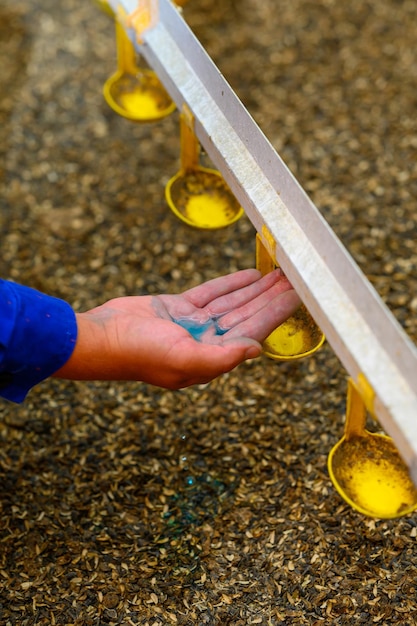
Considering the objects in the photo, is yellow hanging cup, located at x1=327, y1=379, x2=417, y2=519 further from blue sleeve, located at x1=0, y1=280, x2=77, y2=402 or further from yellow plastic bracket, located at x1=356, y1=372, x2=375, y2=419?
blue sleeve, located at x1=0, y1=280, x2=77, y2=402

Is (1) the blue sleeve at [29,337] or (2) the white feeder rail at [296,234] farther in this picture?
(1) the blue sleeve at [29,337]

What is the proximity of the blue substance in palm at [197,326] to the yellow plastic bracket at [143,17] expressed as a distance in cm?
72

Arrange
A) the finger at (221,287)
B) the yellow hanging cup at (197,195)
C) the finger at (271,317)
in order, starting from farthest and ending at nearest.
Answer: the yellow hanging cup at (197,195) → the finger at (221,287) → the finger at (271,317)

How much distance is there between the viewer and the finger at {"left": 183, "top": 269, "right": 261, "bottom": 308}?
5.06 feet

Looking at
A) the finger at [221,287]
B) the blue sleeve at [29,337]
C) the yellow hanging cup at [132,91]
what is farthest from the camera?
the yellow hanging cup at [132,91]

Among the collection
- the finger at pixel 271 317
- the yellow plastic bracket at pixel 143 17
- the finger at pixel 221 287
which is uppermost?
the yellow plastic bracket at pixel 143 17

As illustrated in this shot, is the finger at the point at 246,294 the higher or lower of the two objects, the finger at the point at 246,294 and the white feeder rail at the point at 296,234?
the lower

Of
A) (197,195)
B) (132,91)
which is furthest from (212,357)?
(132,91)

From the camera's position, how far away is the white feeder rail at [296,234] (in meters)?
1.14

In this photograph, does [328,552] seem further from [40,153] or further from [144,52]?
[40,153]

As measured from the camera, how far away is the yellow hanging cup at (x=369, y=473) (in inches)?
57.3

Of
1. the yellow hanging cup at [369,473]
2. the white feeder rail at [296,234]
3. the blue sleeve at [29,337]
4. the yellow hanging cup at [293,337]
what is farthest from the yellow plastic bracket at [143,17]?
the yellow hanging cup at [369,473]

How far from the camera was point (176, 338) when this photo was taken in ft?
4.60

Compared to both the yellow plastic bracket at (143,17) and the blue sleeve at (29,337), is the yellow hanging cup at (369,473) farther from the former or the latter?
the yellow plastic bracket at (143,17)
